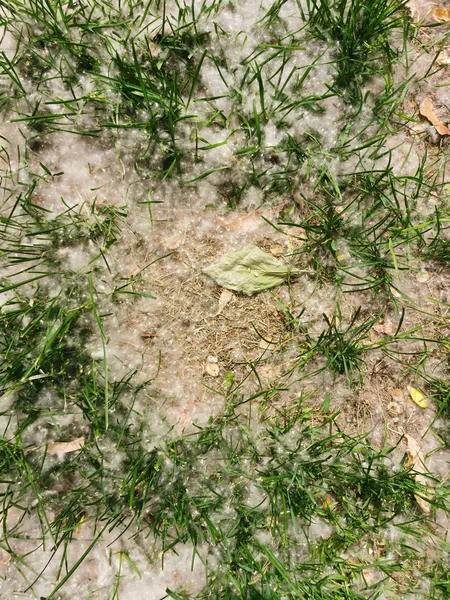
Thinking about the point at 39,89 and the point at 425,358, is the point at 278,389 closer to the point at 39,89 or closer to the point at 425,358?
the point at 425,358

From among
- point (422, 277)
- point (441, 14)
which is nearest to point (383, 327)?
point (422, 277)

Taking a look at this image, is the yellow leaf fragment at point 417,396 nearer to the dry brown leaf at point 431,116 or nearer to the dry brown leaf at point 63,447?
the dry brown leaf at point 431,116

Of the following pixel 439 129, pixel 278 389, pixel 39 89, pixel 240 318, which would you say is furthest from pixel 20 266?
pixel 439 129

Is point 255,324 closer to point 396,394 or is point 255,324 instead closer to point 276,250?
point 276,250

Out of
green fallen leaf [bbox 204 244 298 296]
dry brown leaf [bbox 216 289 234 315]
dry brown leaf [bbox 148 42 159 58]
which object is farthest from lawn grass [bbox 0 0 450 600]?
dry brown leaf [bbox 216 289 234 315]

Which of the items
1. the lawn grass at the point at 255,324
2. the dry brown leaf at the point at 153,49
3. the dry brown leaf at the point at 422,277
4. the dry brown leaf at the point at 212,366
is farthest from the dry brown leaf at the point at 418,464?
the dry brown leaf at the point at 153,49

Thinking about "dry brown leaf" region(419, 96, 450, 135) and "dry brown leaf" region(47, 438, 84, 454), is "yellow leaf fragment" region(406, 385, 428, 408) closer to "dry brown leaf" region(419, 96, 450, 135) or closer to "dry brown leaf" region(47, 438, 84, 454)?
"dry brown leaf" region(419, 96, 450, 135)
